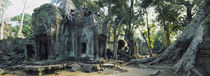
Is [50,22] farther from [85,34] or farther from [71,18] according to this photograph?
[85,34]

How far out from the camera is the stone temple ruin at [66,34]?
10.0m

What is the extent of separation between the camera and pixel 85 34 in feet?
34.5

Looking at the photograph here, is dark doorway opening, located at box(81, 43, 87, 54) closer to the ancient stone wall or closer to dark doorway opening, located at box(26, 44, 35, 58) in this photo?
the ancient stone wall

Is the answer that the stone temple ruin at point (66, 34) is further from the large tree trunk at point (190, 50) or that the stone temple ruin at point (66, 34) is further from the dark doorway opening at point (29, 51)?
the large tree trunk at point (190, 50)

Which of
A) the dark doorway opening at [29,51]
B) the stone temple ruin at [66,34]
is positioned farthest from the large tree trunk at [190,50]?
the dark doorway opening at [29,51]

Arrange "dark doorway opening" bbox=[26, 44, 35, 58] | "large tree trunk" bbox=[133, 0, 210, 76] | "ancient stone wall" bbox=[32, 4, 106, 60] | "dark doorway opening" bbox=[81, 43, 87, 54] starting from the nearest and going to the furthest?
"large tree trunk" bbox=[133, 0, 210, 76], "ancient stone wall" bbox=[32, 4, 106, 60], "dark doorway opening" bbox=[81, 43, 87, 54], "dark doorway opening" bbox=[26, 44, 35, 58]

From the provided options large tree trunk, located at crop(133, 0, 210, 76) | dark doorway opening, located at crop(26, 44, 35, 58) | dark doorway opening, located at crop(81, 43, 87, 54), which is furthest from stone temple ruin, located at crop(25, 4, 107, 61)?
large tree trunk, located at crop(133, 0, 210, 76)

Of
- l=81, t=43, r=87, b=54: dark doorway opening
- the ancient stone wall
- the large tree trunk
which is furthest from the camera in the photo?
l=81, t=43, r=87, b=54: dark doorway opening

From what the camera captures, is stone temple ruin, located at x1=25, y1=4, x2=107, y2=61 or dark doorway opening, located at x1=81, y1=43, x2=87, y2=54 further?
dark doorway opening, located at x1=81, y1=43, x2=87, y2=54

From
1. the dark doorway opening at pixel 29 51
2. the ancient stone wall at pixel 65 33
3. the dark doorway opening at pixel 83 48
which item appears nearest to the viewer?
the ancient stone wall at pixel 65 33

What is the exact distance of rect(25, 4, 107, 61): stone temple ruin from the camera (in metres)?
10.0

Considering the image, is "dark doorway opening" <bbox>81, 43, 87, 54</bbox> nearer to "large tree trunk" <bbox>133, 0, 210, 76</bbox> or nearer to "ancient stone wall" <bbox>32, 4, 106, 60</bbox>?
"ancient stone wall" <bbox>32, 4, 106, 60</bbox>

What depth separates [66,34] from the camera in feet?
35.8

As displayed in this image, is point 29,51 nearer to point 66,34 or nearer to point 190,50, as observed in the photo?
point 66,34
